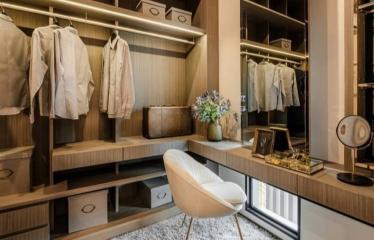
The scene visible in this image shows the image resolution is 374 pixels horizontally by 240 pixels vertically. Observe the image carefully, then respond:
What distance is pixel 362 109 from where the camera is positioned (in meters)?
1.26

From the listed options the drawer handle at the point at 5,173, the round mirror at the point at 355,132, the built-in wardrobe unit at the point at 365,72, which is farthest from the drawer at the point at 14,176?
the built-in wardrobe unit at the point at 365,72

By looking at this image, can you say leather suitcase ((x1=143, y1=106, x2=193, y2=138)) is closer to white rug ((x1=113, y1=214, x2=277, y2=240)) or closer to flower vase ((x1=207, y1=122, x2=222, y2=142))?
flower vase ((x1=207, y1=122, x2=222, y2=142))

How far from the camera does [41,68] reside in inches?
63.2

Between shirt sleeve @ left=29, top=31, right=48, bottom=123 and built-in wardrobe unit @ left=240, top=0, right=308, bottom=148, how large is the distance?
173 centimetres

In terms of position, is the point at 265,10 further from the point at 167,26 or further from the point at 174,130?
the point at 174,130

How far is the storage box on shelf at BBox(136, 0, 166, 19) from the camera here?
2.11 m

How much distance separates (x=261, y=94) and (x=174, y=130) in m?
0.99

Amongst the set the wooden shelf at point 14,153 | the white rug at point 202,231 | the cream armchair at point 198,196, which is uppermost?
the wooden shelf at point 14,153

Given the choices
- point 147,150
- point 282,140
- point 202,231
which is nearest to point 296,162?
point 282,140

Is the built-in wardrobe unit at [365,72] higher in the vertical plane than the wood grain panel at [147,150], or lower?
higher

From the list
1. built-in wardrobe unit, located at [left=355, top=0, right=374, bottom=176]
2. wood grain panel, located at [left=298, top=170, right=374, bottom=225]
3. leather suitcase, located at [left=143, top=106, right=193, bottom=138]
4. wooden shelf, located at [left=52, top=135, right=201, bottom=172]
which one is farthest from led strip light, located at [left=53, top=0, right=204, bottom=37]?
wood grain panel, located at [left=298, top=170, right=374, bottom=225]

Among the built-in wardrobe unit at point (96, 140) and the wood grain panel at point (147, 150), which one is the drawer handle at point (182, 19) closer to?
the built-in wardrobe unit at point (96, 140)

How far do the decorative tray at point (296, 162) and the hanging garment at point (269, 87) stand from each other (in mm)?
428

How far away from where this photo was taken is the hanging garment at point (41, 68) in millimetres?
1565
